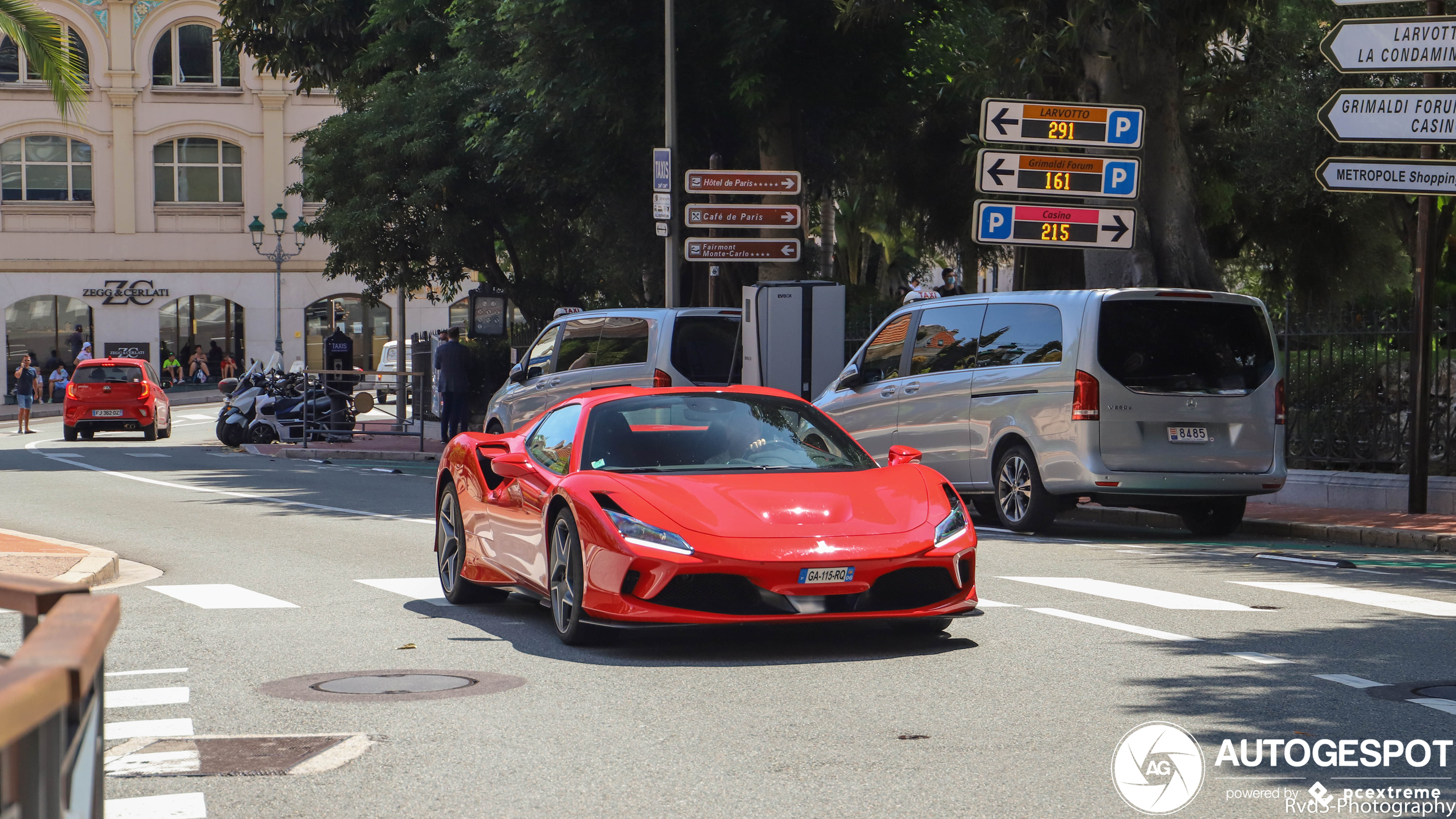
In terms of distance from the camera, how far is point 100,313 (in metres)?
66.9

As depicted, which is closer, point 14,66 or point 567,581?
point 567,581

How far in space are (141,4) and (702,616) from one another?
6439 cm

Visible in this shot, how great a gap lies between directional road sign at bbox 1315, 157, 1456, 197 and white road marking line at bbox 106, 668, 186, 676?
1038 centimetres

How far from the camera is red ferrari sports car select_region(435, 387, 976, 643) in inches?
317

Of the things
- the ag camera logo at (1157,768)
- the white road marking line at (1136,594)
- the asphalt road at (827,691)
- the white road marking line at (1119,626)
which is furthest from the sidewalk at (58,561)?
the ag camera logo at (1157,768)

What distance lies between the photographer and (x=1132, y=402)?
14.0 m

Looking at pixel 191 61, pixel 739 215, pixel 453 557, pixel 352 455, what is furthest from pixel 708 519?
pixel 191 61

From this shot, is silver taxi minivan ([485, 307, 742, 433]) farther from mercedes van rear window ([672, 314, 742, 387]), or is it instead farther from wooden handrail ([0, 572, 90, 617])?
wooden handrail ([0, 572, 90, 617])

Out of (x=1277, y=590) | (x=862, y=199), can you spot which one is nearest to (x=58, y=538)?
(x=1277, y=590)

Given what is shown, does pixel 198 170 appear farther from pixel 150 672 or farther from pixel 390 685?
pixel 390 685

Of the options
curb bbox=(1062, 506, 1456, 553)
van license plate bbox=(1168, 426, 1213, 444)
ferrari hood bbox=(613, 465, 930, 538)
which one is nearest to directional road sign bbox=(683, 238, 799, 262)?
curb bbox=(1062, 506, 1456, 553)

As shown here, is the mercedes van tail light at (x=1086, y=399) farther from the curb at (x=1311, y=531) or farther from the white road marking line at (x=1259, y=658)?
the white road marking line at (x=1259, y=658)

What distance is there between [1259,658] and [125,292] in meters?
64.3

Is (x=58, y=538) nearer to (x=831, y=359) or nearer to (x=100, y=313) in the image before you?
(x=831, y=359)
